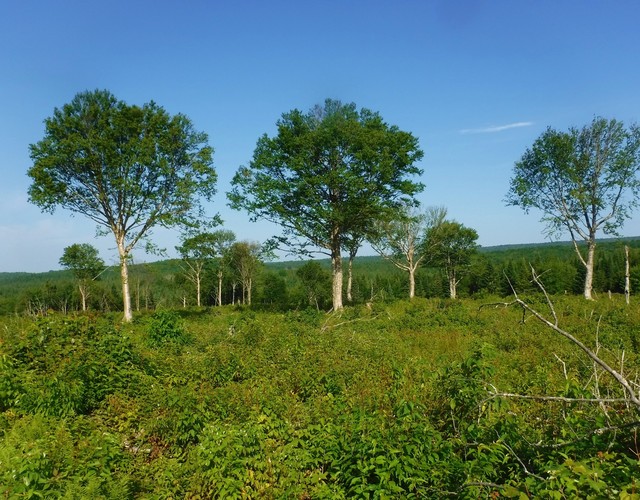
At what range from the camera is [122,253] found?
69.4ft

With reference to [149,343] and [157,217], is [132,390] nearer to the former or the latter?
[149,343]

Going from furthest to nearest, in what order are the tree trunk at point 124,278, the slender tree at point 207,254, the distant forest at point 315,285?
the distant forest at point 315,285 → the slender tree at point 207,254 → the tree trunk at point 124,278

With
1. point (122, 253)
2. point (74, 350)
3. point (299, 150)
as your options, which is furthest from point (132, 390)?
point (299, 150)

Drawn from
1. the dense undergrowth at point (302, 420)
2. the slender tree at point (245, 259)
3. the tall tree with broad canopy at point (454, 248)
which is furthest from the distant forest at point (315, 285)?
the dense undergrowth at point (302, 420)

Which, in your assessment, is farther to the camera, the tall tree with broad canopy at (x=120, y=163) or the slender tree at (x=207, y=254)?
the slender tree at (x=207, y=254)

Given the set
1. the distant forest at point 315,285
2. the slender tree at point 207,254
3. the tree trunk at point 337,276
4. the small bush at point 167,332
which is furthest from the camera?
the distant forest at point 315,285

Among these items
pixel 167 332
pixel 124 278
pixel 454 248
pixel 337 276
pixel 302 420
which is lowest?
pixel 302 420

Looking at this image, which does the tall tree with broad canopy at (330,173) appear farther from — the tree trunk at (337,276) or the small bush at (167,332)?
the small bush at (167,332)

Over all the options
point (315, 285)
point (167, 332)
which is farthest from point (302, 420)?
point (315, 285)

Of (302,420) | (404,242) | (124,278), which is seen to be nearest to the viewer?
(302,420)

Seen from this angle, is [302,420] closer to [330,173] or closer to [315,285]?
[330,173]

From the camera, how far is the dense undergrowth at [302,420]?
Result: 4102 millimetres

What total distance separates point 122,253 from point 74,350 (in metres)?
13.6

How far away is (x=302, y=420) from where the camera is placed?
21.2 ft
